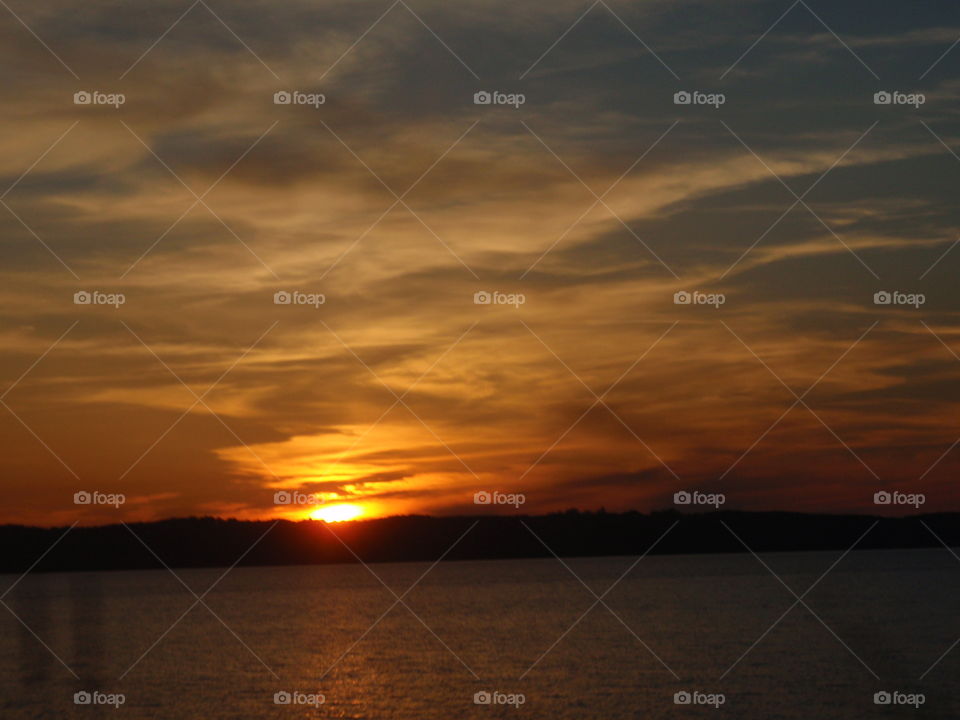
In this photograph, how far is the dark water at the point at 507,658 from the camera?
192 ft

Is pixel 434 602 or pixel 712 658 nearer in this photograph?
pixel 712 658

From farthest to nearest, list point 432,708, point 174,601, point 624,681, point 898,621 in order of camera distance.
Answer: point 174,601, point 898,621, point 624,681, point 432,708

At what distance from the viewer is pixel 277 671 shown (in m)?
78.7

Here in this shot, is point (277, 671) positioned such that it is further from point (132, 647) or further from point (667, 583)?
point (667, 583)

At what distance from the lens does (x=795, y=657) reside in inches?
3022

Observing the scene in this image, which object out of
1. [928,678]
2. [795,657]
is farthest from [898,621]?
[928,678]

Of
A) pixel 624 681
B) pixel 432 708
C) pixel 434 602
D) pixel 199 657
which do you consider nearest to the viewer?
pixel 432 708

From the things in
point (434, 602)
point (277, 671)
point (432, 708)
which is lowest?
point (432, 708)

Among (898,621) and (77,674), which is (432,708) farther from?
(898,621)

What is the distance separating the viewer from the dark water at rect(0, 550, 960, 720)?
58.5 m

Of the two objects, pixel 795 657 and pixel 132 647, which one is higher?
pixel 132 647

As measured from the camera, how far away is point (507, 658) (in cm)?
8125

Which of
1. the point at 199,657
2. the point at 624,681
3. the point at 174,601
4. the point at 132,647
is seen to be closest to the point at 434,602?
the point at 174,601

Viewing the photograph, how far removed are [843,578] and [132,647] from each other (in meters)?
133
